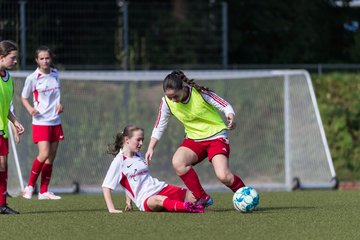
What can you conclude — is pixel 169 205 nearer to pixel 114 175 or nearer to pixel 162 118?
pixel 114 175

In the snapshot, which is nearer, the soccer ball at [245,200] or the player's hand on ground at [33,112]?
the soccer ball at [245,200]

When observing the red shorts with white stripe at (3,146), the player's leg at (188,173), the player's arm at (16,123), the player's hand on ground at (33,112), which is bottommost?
the player's leg at (188,173)

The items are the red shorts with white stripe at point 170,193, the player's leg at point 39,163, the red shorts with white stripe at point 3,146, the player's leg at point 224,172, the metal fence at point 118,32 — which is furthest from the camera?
the metal fence at point 118,32

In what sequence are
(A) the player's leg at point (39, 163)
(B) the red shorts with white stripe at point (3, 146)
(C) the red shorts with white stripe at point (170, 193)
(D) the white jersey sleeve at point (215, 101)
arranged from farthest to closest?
(A) the player's leg at point (39, 163)
(D) the white jersey sleeve at point (215, 101)
(C) the red shorts with white stripe at point (170, 193)
(B) the red shorts with white stripe at point (3, 146)

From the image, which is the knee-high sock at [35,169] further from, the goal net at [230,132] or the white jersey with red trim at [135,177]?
the white jersey with red trim at [135,177]

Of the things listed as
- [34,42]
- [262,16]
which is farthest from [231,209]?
[262,16]

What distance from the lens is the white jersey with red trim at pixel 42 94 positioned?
1298 cm

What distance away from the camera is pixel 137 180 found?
10375 mm

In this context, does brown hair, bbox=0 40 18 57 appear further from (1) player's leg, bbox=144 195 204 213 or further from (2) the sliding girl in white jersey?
(1) player's leg, bbox=144 195 204 213

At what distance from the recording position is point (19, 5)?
59.2ft

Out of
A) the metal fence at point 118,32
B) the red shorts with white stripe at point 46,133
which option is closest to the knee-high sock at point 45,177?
the red shorts with white stripe at point 46,133

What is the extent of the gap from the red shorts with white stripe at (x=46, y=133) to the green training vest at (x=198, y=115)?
8.42ft

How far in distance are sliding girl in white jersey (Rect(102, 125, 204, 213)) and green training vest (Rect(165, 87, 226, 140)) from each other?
598 millimetres

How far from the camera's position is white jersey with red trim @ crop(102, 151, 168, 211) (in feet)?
33.9
